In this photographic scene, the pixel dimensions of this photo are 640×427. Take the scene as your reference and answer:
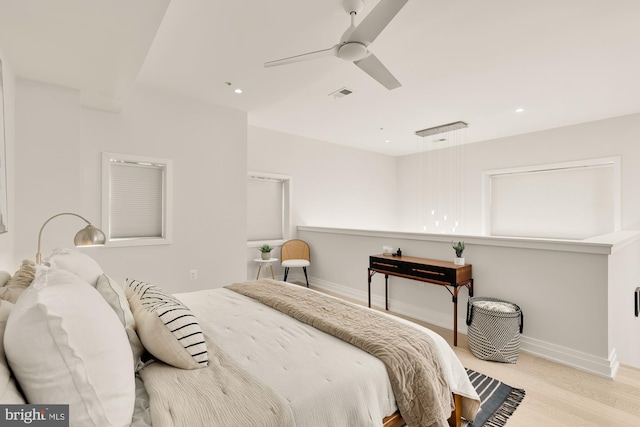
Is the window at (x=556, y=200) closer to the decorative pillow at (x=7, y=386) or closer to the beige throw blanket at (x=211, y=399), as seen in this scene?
the beige throw blanket at (x=211, y=399)

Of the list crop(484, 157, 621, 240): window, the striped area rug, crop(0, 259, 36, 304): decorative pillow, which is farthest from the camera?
crop(484, 157, 621, 240): window

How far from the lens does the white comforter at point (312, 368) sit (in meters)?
1.15

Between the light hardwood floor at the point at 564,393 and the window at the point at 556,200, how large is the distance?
2.86 meters

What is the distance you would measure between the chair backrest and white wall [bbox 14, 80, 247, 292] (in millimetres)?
1107

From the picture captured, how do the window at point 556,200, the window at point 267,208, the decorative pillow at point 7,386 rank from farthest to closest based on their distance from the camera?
the window at point 267,208 < the window at point 556,200 < the decorative pillow at point 7,386

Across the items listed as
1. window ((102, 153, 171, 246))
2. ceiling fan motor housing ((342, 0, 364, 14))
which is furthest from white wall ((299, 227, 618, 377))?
window ((102, 153, 171, 246))

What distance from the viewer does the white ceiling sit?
191cm

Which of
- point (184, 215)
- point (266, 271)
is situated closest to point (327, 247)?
point (266, 271)

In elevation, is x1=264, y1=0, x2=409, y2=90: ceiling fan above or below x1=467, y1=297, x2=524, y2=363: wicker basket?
above

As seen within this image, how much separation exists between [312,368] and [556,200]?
5449 millimetres

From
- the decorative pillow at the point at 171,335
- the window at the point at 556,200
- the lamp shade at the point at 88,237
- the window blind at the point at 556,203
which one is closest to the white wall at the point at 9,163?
the lamp shade at the point at 88,237

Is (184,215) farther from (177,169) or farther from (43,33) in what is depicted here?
(43,33)

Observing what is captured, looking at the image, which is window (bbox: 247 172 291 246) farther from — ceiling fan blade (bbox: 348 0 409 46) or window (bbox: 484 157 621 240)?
window (bbox: 484 157 621 240)

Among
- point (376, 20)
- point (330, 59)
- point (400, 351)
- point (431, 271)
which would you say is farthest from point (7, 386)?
point (431, 271)
